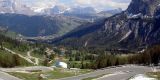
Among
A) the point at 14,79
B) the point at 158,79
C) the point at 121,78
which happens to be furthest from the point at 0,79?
the point at 158,79

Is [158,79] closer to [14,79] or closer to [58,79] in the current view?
[58,79]

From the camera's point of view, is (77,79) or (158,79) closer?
(158,79)

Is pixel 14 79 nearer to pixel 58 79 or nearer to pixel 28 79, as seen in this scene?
pixel 28 79

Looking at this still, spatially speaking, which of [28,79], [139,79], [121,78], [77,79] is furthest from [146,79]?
[28,79]

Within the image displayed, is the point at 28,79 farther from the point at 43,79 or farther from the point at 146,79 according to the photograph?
the point at 146,79

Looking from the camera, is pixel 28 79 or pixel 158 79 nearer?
pixel 158 79

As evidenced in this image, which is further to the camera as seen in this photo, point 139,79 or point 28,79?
point 28,79

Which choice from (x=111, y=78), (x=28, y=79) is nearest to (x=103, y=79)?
(x=111, y=78)
